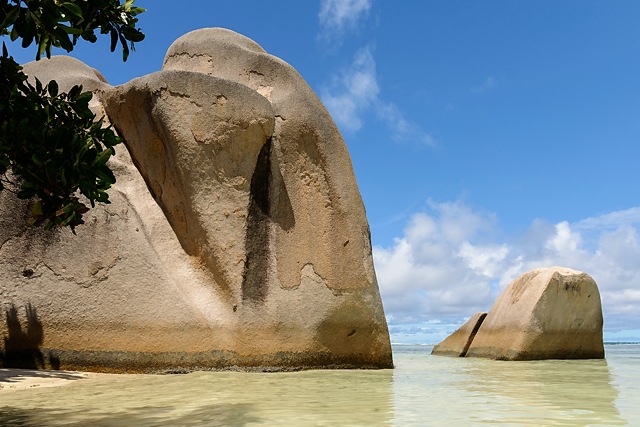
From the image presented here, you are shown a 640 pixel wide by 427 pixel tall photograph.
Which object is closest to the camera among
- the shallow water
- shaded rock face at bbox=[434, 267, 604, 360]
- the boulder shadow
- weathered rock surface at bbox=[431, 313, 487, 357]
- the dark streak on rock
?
the shallow water

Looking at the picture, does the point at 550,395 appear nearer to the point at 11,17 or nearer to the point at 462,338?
the point at 11,17

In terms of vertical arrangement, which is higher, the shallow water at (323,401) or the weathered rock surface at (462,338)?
the weathered rock surface at (462,338)

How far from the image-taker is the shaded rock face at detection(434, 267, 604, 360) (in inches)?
481

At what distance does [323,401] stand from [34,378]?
3497mm

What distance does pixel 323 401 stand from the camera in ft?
15.4

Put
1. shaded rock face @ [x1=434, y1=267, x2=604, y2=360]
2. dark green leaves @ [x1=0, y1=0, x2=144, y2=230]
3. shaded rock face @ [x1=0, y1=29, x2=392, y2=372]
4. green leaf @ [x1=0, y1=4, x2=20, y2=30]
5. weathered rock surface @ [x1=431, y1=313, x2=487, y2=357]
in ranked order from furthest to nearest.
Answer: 1. weathered rock surface @ [x1=431, y1=313, x2=487, y2=357]
2. shaded rock face @ [x1=434, y1=267, x2=604, y2=360]
3. shaded rock face @ [x1=0, y1=29, x2=392, y2=372]
4. dark green leaves @ [x1=0, y1=0, x2=144, y2=230]
5. green leaf @ [x1=0, y1=4, x2=20, y2=30]

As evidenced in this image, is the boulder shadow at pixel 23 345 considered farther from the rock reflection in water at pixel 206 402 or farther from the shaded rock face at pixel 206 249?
the rock reflection in water at pixel 206 402

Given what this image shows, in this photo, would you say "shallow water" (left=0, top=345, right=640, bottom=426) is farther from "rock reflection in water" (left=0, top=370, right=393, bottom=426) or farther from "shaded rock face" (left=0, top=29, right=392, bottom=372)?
"shaded rock face" (left=0, top=29, right=392, bottom=372)

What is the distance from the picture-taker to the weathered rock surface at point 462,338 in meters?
14.8

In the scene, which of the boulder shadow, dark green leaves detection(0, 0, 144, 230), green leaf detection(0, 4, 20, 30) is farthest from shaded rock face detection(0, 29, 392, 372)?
green leaf detection(0, 4, 20, 30)

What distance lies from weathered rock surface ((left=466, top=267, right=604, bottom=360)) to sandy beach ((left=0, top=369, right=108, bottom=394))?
831 cm

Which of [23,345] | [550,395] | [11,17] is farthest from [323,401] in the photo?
[23,345]

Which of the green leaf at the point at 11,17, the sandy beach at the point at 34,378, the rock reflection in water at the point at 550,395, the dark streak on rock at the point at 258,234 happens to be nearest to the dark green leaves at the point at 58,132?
the green leaf at the point at 11,17

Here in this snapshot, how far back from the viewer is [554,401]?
4.83 m
